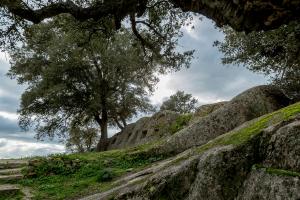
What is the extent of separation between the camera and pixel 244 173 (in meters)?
7.48

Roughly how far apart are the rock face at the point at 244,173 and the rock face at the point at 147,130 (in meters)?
15.5

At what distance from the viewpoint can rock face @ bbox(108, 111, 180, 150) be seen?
27206 millimetres

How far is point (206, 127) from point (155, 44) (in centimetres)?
604

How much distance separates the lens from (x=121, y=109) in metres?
42.2

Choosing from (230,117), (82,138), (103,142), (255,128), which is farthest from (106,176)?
(82,138)

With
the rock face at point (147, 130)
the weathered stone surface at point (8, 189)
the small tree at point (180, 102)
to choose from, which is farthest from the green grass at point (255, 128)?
the small tree at point (180, 102)

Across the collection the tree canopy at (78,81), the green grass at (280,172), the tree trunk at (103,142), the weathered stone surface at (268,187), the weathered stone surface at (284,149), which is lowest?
the weathered stone surface at (268,187)

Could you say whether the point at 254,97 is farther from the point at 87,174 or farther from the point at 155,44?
the point at 87,174

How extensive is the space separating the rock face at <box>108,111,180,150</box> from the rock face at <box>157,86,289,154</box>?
5.69m

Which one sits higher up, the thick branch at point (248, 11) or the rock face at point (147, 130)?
the rock face at point (147, 130)

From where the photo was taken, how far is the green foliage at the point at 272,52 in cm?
2277

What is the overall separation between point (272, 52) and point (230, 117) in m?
9.75

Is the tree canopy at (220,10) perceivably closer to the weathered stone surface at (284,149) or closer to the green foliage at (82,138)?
the weathered stone surface at (284,149)

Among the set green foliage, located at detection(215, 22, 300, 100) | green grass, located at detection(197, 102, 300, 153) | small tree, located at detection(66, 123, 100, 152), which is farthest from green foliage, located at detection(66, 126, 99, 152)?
green grass, located at detection(197, 102, 300, 153)
